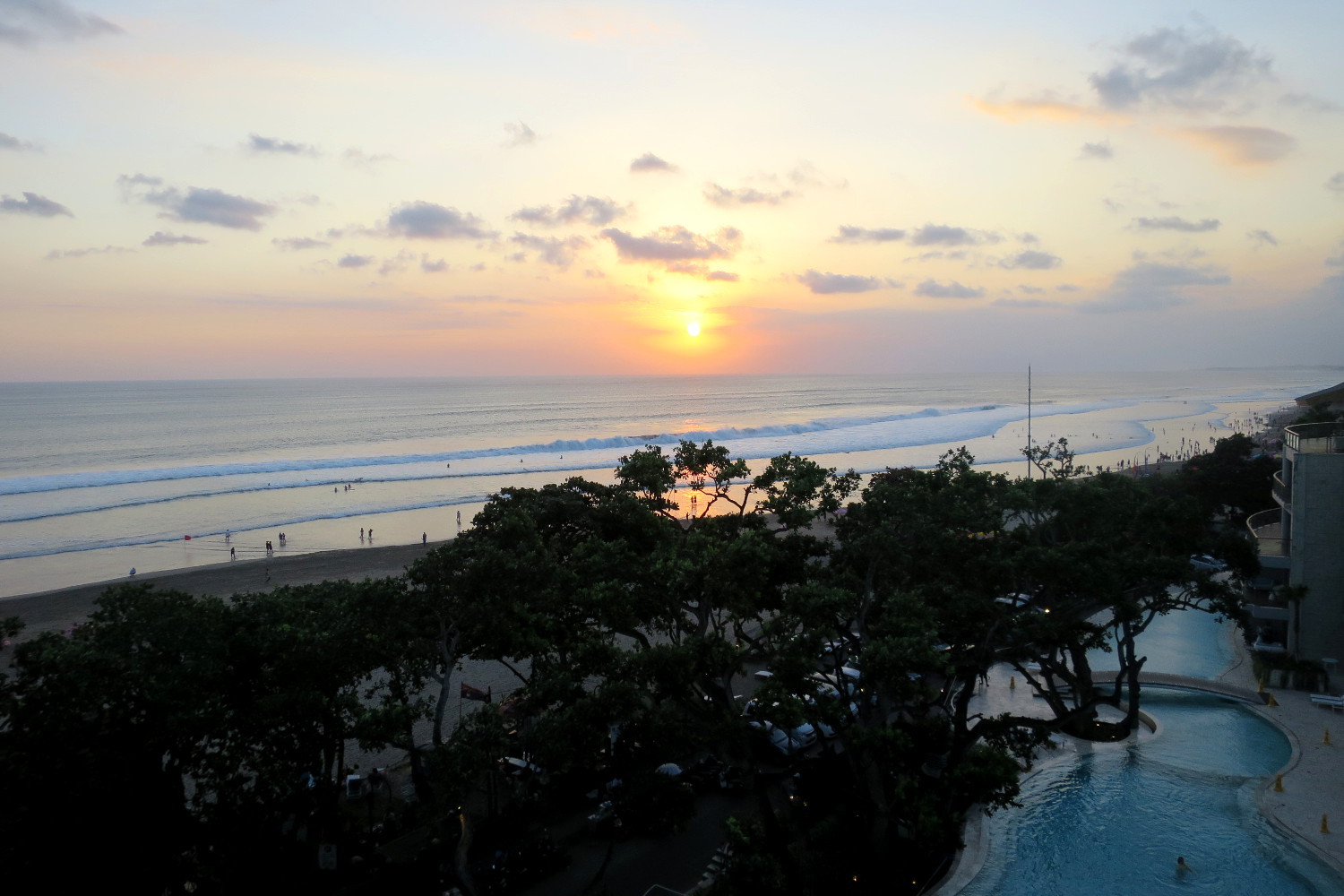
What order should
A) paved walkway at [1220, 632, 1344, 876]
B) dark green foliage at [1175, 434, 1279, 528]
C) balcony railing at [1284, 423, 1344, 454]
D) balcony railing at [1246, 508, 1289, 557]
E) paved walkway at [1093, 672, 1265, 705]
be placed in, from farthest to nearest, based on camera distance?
dark green foliage at [1175, 434, 1279, 528] → balcony railing at [1246, 508, 1289, 557] → balcony railing at [1284, 423, 1344, 454] → paved walkway at [1093, 672, 1265, 705] → paved walkway at [1220, 632, 1344, 876]

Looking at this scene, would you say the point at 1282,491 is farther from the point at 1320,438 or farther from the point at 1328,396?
the point at 1328,396

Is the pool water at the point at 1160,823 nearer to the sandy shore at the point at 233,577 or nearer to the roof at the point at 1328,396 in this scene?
the roof at the point at 1328,396

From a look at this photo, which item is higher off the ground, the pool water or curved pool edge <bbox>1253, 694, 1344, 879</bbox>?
curved pool edge <bbox>1253, 694, 1344, 879</bbox>

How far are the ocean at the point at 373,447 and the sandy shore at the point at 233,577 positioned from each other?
9.12 ft

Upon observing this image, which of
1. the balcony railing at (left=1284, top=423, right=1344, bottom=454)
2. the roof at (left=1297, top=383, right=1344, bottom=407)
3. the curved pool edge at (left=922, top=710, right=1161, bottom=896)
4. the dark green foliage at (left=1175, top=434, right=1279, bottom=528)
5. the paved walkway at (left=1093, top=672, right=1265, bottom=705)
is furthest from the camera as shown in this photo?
the dark green foliage at (left=1175, top=434, right=1279, bottom=528)

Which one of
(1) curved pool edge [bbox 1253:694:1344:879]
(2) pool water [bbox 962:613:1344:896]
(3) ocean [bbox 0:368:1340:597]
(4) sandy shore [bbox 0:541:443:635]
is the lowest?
(2) pool water [bbox 962:613:1344:896]

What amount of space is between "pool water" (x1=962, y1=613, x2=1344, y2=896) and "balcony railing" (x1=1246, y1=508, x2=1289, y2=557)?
17.8ft

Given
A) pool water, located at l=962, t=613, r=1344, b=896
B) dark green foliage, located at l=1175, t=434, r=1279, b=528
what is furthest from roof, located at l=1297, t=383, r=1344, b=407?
pool water, located at l=962, t=613, r=1344, b=896

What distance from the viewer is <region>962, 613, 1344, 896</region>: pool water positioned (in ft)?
40.7

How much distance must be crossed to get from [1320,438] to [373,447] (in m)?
76.3

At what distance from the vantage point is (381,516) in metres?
48.1

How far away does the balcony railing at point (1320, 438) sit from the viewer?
20266 mm

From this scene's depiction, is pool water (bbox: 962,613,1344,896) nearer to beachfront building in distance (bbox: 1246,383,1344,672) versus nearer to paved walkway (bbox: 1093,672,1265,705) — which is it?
paved walkway (bbox: 1093,672,1265,705)

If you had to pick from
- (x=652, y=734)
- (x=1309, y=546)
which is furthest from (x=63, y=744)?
(x=1309, y=546)
